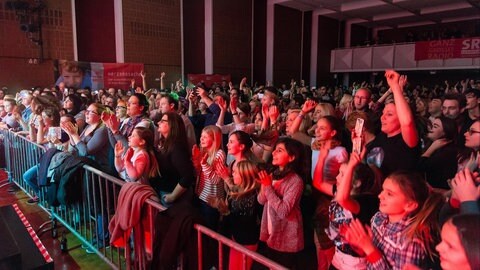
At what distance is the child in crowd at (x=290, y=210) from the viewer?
2.57 meters

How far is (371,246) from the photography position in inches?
67.5

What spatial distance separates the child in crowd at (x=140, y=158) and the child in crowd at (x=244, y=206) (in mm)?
872

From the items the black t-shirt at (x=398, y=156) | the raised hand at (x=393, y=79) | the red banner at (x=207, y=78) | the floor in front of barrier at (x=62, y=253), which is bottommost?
the floor in front of barrier at (x=62, y=253)

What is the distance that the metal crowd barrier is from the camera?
7.31 feet

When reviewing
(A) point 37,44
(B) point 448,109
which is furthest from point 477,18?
(A) point 37,44

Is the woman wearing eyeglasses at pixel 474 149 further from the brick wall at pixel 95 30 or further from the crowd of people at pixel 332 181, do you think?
the brick wall at pixel 95 30

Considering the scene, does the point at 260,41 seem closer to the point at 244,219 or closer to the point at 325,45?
the point at 325,45

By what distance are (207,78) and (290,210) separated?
12887mm

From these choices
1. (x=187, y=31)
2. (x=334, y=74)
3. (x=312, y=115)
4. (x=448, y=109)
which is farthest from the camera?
(x=334, y=74)

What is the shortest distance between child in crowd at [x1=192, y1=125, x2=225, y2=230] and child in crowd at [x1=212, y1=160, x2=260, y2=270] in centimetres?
17

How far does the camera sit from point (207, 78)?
A: 14938mm

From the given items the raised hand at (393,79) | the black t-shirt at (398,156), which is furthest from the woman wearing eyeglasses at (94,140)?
the raised hand at (393,79)

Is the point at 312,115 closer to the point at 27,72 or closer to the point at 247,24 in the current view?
the point at 27,72

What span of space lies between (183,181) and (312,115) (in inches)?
87.1
